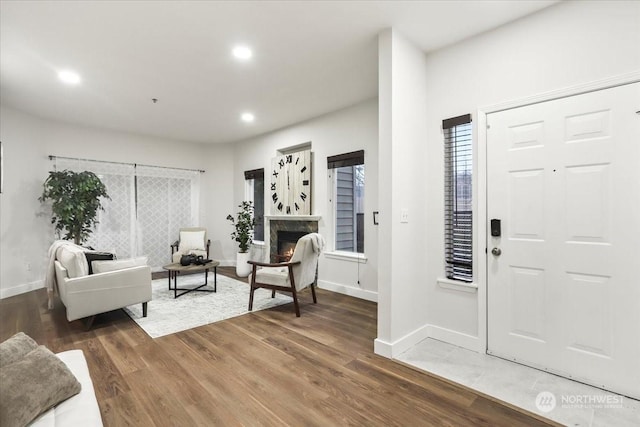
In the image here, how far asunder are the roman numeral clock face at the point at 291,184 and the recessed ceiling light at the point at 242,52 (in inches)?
82.5

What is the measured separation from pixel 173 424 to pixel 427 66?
3515 mm

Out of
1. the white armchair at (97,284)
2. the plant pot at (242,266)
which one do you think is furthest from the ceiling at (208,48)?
the plant pot at (242,266)

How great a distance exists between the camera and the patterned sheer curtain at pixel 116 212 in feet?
18.1

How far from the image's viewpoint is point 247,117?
4961 mm

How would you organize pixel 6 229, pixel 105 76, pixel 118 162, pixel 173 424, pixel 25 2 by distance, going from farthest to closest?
pixel 118 162 < pixel 6 229 < pixel 105 76 < pixel 25 2 < pixel 173 424

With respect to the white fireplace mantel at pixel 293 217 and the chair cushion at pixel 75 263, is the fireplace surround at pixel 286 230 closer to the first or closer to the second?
the white fireplace mantel at pixel 293 217

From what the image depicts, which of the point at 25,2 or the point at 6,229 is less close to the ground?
the point at 25,2

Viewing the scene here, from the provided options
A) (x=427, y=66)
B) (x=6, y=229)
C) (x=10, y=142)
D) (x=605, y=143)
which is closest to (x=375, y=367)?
(x=605, y=143)

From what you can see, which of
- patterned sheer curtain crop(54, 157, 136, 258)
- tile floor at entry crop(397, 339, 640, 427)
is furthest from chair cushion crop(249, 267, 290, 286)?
patterned sheer curtain crop(54, 157, 136, 258)

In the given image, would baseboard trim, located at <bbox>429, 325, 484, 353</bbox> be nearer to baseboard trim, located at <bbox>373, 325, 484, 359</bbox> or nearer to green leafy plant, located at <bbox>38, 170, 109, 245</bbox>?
baseboard trim, located at <bbox>373, 325, 484, 359</bbox>

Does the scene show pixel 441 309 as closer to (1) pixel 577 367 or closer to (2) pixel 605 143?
(1) pixel 577 367

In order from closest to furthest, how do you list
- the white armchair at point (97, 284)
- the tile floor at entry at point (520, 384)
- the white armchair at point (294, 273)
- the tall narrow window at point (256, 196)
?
the tile floor at entry at point (520, 384) → the white armchair at point (97, 284) → the white armchair at point (294, 273) → the tall narrow window at point (256, 196)

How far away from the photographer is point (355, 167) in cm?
460

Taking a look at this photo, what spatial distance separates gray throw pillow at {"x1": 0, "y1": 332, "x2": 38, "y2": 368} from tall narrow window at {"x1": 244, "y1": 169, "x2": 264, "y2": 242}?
4.91 m
